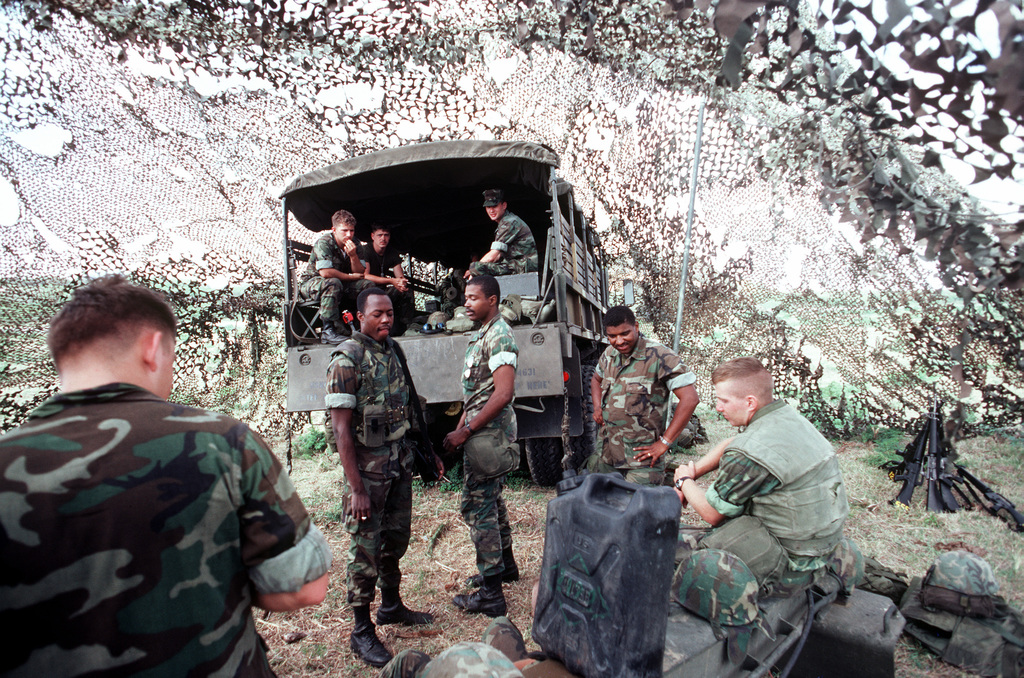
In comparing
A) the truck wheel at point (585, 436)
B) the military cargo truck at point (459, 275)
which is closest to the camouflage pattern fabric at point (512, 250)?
the military cargo truck at point (459, 275)

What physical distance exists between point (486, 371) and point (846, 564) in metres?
1.98

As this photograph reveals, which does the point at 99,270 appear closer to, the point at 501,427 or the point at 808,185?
the point at 501,427

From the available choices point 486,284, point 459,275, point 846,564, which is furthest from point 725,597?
point 459,275

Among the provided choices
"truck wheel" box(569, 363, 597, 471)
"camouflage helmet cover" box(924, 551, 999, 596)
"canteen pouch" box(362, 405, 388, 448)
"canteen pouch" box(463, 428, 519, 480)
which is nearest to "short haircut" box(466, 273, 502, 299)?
"canteen pouch" box(463, 428, 519, 480)

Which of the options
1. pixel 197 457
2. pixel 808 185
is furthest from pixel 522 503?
pixel 197 457

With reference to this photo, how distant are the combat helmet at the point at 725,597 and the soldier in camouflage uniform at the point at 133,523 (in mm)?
1346

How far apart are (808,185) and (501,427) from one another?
2865 mm

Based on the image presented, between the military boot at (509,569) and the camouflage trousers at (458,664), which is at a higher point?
the camouflage trousers at (458,664)

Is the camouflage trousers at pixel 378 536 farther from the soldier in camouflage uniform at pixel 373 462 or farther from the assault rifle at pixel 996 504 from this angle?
the assault rifle at pixel 996 504

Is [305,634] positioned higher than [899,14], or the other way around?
[899,14]

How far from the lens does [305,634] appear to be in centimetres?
274

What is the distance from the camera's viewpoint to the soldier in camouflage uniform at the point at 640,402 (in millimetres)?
3143

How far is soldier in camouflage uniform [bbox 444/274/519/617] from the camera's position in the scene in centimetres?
281

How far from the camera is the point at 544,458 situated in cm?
473
